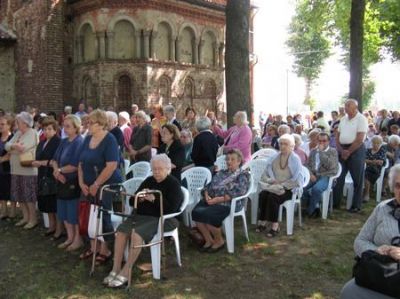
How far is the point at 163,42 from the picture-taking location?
1705 cm

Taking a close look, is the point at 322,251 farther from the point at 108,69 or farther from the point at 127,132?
the point at 108,69

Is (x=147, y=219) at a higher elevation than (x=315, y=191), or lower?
higher

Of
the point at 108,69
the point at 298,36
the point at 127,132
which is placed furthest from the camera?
the point at 298,36

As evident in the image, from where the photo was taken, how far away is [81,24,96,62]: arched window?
16.7 meters

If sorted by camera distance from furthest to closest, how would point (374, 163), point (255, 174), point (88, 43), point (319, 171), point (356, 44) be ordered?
point (88, 43)
point (356, 44)
point (374, 163)
point (255, 174)
point (319, 171)

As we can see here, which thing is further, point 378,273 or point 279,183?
point 279,183

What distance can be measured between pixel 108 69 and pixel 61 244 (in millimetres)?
10685

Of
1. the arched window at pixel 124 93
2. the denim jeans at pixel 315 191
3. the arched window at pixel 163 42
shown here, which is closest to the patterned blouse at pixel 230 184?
the denim jeans at pixel 315 191

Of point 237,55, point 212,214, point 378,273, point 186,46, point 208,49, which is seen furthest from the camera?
point 208,49

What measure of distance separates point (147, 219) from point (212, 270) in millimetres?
1007

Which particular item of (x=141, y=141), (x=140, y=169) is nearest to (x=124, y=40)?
(x=141, y=141)

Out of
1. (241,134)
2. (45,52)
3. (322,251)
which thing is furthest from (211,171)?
(45,52)

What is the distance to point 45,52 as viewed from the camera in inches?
663

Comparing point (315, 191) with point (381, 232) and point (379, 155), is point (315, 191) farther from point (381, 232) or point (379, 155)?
point (381, 232)
